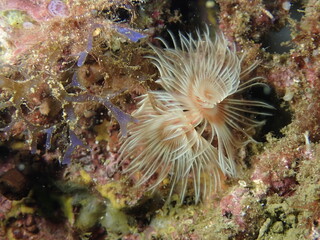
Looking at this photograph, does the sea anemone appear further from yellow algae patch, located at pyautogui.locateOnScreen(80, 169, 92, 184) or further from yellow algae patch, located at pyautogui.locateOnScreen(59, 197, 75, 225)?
yellow algae patch, located at pyautogui.locateOnScreen(59, 197, 75, 225)

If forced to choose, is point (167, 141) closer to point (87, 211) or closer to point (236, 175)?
point (236, 175)

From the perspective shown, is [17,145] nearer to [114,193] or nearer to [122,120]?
[114,193]

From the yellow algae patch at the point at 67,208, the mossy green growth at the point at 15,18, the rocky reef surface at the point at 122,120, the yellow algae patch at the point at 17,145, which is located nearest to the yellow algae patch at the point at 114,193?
the rocky reef surface at the point at 122,120

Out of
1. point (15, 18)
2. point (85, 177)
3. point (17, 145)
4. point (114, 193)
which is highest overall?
point (15, 18)

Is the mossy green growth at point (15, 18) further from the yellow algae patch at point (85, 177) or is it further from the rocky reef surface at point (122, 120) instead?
the yellow algae patch at point (85, 177)

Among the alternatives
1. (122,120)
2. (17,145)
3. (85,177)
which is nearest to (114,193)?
(85,177)
